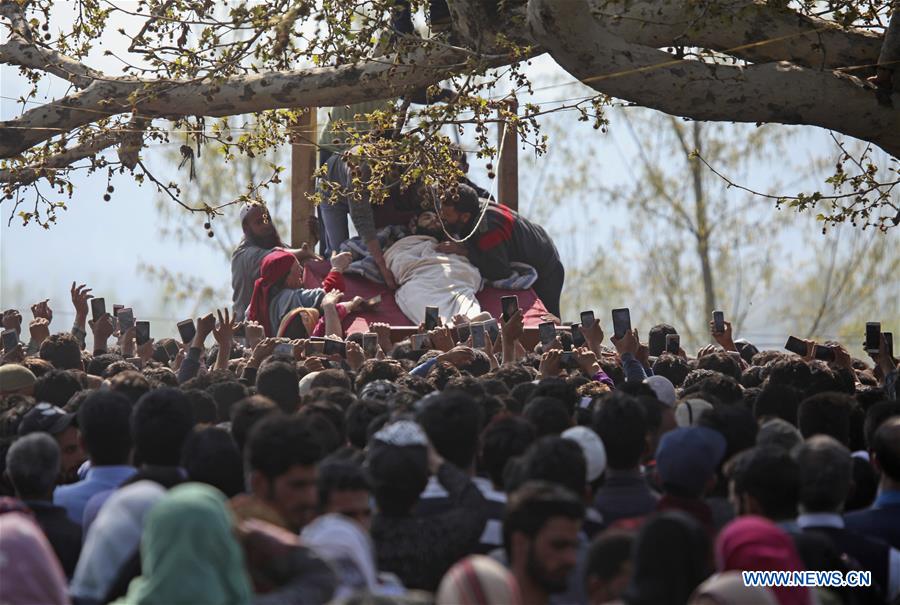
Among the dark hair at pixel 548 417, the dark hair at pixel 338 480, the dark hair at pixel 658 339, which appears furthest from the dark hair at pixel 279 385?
the dark hair at pixel 658 339

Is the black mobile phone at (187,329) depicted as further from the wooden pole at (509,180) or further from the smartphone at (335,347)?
the wooden pole at (509,180)

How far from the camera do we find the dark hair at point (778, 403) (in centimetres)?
742

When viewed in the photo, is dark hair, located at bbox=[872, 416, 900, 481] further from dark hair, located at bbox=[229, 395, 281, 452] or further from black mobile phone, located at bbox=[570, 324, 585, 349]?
black mobile phone, located at bbox=[570, 324, 585, 349]

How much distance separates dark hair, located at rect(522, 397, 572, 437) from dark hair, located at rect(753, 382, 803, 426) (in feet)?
4.26

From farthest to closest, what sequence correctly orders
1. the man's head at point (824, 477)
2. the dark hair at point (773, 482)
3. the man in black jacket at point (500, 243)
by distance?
the man in black jacket at point (500, 243) → the man's head at point (824, 477) → the dark hair at point (773, 482)

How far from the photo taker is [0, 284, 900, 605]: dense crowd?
4.25m

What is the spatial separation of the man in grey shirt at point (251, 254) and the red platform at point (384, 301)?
25 cm

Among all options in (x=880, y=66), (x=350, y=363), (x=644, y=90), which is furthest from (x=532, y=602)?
(x=350, y=363)

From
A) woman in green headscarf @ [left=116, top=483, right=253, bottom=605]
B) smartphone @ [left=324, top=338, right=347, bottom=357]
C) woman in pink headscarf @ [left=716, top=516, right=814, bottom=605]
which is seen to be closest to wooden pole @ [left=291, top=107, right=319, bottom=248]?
smartphone @ [left=324, top=338, right=347, bottom=357]

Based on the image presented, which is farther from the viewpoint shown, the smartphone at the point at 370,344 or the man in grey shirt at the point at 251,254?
the man in grey shirt at the point at 251,254

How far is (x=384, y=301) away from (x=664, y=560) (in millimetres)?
12110

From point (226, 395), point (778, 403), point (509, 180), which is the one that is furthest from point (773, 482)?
point (509, 180)

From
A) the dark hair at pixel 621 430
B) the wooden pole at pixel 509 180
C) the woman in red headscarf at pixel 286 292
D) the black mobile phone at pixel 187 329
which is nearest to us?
the dark hair at pixel 621 430

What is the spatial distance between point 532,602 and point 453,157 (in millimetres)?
7786
